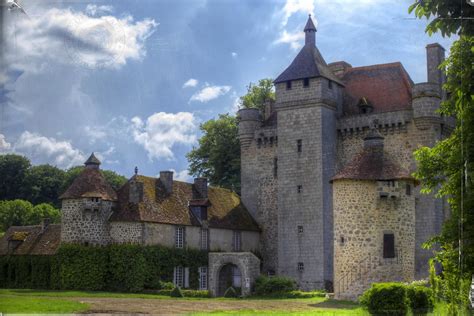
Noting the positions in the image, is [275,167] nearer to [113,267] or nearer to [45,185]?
[113,267]

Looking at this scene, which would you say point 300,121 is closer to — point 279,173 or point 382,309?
point 279,173

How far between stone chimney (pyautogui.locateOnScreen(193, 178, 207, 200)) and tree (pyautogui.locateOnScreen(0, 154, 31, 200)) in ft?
28.3

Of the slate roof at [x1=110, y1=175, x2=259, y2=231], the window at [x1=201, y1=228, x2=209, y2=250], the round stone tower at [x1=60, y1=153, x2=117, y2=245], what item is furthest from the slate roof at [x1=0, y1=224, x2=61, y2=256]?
the window at [x1=201, y1=228, x2=209, y2=250]

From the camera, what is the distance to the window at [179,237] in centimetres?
3566

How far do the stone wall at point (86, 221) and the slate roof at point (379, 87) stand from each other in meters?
13.1

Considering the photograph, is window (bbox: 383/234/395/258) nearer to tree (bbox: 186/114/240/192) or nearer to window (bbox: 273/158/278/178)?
window (bbox: 273/158/278/178)

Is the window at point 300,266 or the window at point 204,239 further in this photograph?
the window at point 204,239

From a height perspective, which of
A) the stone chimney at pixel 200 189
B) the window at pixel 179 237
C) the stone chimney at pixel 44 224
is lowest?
the window at pixel 179 237

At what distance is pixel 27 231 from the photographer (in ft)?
132

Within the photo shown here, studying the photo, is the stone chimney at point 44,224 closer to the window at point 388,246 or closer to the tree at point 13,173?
the tree at point 13,173

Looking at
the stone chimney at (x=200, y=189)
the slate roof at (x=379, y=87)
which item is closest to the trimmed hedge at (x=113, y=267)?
the stone chimney at (x=200, y=189)

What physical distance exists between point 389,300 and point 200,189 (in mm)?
19857

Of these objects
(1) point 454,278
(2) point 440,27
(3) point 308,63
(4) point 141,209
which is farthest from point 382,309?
(3) point 308,63

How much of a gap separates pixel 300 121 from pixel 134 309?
730 inches
